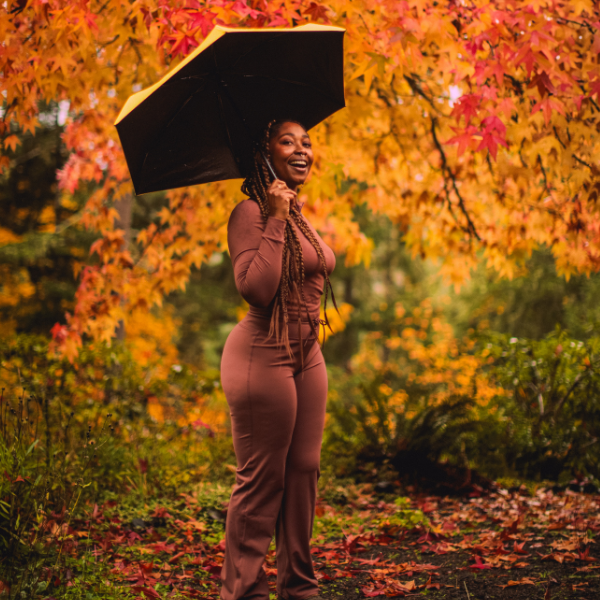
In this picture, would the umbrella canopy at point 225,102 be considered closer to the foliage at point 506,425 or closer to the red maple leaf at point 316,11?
the red maple leaf at point 316,11

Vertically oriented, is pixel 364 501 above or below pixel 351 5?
below

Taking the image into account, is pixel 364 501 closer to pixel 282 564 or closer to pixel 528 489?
pixel 528 489

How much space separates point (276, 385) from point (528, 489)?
10.9 feet

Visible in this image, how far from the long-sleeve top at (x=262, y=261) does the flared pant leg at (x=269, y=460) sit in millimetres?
197

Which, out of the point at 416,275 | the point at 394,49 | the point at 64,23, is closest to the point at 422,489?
the point at 394,49

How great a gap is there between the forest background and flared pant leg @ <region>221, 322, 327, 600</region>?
90cm

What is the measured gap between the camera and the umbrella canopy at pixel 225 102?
2.13 m

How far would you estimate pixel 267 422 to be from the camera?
2.08 metres

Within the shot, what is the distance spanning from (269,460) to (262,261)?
81 cm

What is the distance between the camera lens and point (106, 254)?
15.8 ft

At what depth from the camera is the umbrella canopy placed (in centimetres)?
213

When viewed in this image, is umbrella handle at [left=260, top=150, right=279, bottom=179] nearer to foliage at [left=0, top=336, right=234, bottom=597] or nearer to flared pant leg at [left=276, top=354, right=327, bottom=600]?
flared pant leg at [left=276, top=354, right=327, bottom=600]

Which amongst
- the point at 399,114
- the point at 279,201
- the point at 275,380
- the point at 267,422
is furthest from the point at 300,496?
the point at 399,114

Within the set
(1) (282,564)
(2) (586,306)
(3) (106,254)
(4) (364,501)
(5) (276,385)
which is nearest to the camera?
(5) (276,385)
